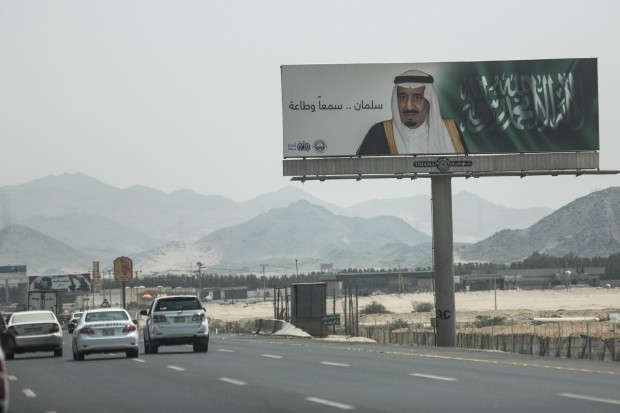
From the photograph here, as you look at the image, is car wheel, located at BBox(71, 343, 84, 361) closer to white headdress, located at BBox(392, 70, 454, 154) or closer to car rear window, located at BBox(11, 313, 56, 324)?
car rear window, located at BBox(11, 313, 56, 324)

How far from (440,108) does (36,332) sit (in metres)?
24.5

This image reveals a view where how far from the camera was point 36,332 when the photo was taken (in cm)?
3853

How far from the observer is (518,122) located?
187 feet

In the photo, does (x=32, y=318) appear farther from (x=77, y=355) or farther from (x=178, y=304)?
(x=178, y=304)

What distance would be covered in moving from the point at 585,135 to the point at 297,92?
528 inches

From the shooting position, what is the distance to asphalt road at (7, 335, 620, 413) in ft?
59.3

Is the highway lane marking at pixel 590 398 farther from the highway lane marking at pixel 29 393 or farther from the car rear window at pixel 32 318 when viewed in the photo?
the car rear window at pixel 32 318

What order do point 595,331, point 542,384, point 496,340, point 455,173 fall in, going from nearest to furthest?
point 542,384 < point 496,340 < point 455,173 < point 595,331

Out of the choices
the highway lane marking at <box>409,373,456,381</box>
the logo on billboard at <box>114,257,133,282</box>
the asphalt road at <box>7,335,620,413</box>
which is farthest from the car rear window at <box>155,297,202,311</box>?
the logo on billboard at <box>114,257,133,282</box>

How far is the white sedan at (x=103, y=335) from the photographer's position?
1382 inches

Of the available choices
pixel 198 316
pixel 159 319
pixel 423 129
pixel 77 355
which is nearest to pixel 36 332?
pixel 77 355

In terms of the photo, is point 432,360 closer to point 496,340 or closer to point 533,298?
point 496,340

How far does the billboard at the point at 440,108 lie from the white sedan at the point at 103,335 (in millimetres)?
20967

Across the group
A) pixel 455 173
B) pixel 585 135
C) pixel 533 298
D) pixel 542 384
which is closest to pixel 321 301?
pixel 455 173
